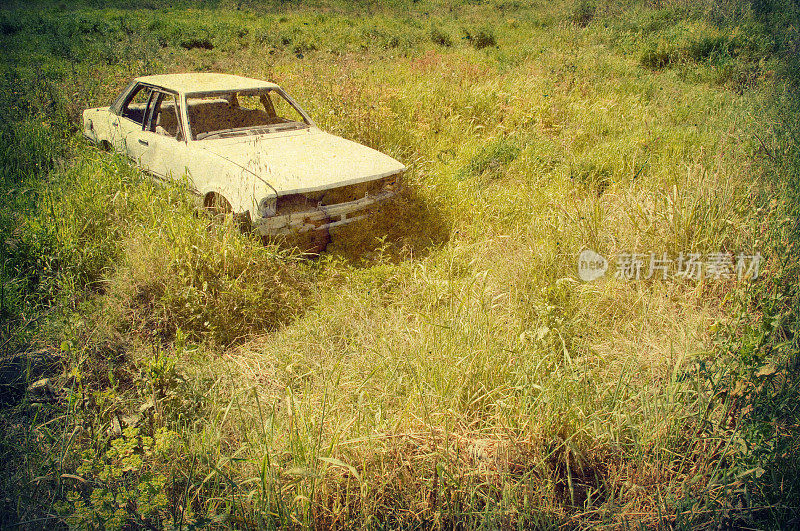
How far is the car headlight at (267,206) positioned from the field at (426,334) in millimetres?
281

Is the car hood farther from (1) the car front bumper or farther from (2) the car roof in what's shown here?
(2) the car roof

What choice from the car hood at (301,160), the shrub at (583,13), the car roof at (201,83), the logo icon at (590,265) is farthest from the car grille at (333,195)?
the shrub at (583,13)

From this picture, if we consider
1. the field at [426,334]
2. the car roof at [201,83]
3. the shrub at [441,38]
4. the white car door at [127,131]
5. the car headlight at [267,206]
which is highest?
the shrub at [441,38]

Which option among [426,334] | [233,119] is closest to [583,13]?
[233,119]

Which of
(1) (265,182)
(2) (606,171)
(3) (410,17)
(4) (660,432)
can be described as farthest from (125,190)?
(3) (410,17)

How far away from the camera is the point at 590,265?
368 centimetres

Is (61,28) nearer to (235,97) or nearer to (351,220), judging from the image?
(235,97)

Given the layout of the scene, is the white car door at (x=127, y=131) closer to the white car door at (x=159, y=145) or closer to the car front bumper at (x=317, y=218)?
the white car door at (x=159, y=145)

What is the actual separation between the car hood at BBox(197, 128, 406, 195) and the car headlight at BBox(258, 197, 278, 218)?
0.12 meters

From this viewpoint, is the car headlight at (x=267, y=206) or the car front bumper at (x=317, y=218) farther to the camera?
the car front bumper at (x=317, y=218)

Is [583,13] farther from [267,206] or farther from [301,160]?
[267,206]

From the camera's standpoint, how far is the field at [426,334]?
199 cm

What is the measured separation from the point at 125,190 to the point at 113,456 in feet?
9.37

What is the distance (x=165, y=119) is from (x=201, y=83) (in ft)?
2.59
